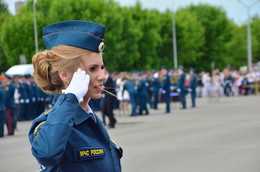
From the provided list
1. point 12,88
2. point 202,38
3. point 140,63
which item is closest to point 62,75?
point 12,88

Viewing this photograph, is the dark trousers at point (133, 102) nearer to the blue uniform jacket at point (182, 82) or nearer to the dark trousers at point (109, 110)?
the blue uniform jacket at point (182, 82)

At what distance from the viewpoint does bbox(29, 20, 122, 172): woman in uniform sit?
270cm

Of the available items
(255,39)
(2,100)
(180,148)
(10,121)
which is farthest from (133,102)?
(255,39)

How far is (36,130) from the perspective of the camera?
2.73 metres

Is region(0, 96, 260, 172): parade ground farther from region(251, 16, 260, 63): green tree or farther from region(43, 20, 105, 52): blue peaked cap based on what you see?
region(251, 16, 260, 63): green tree

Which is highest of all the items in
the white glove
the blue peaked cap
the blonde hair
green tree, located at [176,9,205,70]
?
green tree, located at [176,9,205,70]

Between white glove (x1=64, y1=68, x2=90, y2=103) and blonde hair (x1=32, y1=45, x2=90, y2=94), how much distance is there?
0.06 m

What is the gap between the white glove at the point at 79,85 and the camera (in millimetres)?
2797

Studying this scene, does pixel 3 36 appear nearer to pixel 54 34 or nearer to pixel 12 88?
pixel 12 88

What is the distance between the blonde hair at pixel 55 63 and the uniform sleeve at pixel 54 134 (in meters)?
0.19

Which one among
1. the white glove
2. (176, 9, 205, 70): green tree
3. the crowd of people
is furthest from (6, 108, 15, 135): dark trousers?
(176, 9, 205, 70): green tree

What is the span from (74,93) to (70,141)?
225 millimetres

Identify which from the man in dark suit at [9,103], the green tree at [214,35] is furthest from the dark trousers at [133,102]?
the green tree at [214,35]

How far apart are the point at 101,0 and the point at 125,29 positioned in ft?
12.3
